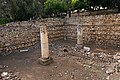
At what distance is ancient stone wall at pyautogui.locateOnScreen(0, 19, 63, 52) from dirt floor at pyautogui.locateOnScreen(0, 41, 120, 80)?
1.65 metres

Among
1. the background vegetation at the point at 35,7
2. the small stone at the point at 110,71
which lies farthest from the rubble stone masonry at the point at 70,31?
the small stone at the point at 110,71

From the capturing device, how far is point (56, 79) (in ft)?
44.6

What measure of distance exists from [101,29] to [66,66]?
879 centimetres

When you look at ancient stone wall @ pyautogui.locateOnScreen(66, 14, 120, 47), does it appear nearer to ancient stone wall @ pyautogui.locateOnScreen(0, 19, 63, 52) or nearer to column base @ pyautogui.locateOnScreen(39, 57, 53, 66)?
ancient stone wall @ pyautogui.locateOnScreen(0, 19, 63, 52)

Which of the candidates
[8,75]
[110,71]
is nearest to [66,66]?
[110,71]

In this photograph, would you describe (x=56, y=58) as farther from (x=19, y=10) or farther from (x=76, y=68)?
(x=19, y=10)

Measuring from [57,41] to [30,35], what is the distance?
4.15 m

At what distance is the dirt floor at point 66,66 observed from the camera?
1382cm

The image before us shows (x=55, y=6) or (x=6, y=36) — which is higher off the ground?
(x=55, y=6)

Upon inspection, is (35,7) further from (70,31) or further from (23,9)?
(70,31)

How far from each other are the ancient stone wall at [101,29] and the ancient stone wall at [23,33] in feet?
8.68

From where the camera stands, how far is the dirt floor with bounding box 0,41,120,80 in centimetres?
1382

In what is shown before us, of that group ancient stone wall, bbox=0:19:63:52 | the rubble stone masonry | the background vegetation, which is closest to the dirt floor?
ancient stone wall, bbox=0:19:63:52

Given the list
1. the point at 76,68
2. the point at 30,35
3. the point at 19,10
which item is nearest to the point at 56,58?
the point at 76,68
